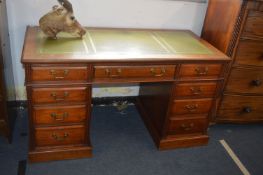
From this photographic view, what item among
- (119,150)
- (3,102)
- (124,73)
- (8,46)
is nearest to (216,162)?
(119,150)

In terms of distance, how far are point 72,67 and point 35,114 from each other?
40 cm

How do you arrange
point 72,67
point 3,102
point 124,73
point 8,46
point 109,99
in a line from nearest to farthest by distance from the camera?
point 72,67, point 124,73, point 3,102, point 8,46, point 109,99

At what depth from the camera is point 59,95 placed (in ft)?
5.99

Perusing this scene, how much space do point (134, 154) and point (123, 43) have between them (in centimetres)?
84

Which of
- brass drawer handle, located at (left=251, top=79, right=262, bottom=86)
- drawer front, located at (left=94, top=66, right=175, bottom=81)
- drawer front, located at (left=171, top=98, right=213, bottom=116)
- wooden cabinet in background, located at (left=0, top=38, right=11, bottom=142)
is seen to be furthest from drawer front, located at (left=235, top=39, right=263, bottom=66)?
wooden cabinet in background, located at (left=0, top=38, right=11, bottom=142)

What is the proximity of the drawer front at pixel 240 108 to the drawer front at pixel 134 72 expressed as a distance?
2.51 feet

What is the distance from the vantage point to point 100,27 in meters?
2.34

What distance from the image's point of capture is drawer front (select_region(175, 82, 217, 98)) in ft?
6.81

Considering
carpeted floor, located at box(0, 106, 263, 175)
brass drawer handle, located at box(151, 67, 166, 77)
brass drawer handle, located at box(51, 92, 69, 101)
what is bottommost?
carpeted floor, located at box(0, 106, 263, 175)

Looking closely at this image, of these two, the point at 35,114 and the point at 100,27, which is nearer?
the point at 35,114

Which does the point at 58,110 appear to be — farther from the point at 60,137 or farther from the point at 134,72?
the point at 134,72

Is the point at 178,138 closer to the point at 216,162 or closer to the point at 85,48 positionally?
the point at 216,162

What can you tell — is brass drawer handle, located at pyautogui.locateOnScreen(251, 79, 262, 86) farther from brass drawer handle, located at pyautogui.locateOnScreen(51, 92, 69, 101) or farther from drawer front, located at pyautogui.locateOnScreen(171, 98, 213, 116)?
brass drawer handle, located at pyautogui.locateOnScreen(51, 92, 69, 101)


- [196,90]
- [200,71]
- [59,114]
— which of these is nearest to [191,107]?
[196,90]
